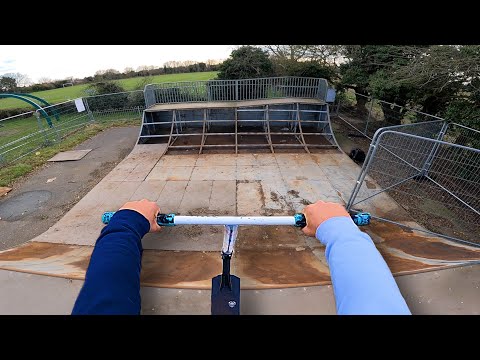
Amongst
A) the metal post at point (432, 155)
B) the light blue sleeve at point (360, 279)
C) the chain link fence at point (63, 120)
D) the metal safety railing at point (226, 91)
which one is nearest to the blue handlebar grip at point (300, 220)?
the light blue sleeve at point (360, 279)

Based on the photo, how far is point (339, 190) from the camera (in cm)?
570

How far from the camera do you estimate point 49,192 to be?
20.5 ft

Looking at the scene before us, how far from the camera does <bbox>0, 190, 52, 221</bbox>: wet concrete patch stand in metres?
5.48

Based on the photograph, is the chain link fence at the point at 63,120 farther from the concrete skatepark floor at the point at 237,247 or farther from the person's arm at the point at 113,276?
the person's arm at the point at 113,276

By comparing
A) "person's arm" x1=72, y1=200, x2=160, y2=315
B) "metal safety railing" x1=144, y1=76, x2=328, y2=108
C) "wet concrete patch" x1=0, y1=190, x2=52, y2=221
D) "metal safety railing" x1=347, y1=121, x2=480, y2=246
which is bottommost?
"wet concrete patch" x1=0, y1=190, x2=52, y2=221

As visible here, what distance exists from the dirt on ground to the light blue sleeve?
5599 mm

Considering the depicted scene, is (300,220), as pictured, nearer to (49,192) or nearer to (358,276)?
(358,276)

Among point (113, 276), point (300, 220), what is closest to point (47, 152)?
point (113, 276)

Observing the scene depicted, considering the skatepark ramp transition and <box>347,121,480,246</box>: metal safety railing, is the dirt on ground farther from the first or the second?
<box>347,121,480,246</box>: metal safety railing

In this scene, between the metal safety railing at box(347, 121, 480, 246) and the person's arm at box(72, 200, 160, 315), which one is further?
the metal safety railing at box(347, 121, 480, 246)

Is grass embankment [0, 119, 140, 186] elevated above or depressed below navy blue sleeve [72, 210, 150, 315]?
below

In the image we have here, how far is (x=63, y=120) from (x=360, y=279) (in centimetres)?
1672

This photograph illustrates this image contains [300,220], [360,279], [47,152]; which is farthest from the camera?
[47,152]

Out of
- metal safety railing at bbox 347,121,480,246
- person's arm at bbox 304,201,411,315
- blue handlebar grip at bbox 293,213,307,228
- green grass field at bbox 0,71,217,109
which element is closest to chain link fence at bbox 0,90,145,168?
green grass field at bbox 0,71,217,109
